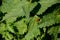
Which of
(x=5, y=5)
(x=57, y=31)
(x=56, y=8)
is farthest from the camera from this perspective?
(x=5, y=5)

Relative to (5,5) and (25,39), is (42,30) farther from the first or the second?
(5,5)

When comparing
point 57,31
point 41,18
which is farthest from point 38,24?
point 57,31

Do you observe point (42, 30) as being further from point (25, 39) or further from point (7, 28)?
point (7, 28)

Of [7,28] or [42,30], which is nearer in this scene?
[42,30]

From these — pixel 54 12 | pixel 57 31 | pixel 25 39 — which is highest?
pixel 54 12

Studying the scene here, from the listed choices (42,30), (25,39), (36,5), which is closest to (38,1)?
(36,5)

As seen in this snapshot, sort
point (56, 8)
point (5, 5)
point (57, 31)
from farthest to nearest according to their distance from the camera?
point (5, 5) < point (56, 8) < point (57, 31)

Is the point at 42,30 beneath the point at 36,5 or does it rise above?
beneath
